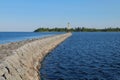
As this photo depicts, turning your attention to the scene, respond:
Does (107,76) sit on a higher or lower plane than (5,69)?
lower

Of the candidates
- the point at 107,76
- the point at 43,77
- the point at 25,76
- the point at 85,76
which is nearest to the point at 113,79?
the point at 107,76

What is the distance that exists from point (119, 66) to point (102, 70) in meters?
2.47

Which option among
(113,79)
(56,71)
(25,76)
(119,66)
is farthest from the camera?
(119,66)

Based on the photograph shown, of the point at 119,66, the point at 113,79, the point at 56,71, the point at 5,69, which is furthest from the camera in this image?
the point at 119,66

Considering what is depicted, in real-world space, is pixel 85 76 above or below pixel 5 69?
below

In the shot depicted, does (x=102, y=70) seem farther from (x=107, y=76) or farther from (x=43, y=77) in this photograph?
(x=43, y=77)

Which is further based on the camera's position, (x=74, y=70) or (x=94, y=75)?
(x=74, y=70)

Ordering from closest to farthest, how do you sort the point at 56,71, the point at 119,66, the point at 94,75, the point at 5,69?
the point at 5,69 → the point at 94,75 → the point at 56,71 → the point at 119,66

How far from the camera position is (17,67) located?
48.8ft

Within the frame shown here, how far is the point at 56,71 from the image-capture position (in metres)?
20.9

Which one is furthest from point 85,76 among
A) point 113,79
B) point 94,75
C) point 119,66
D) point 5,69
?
point 5,69

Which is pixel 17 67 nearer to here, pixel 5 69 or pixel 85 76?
pixel 5 69

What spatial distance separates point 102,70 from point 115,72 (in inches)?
52.2

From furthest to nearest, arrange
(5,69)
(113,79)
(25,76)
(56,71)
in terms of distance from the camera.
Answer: (56,71) < (113,79) < (25,76) < (5,69)
